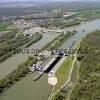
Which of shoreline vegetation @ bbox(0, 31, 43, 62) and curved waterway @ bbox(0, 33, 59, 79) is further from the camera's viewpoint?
shoreline vegetation @ bbox(0, 31, 43, 62)

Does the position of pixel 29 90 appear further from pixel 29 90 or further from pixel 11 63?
pixel 11 63

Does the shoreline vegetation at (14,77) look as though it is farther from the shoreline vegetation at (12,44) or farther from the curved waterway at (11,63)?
the shoreline vegetation at (12,44)

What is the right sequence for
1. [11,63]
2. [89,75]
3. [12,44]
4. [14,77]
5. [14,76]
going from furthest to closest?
[12,44]
[11,63]
[14,76]
[14,77]
[89,75]

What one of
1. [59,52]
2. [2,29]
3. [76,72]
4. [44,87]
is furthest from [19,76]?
[2,29]

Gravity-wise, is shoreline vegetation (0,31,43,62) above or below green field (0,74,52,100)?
below

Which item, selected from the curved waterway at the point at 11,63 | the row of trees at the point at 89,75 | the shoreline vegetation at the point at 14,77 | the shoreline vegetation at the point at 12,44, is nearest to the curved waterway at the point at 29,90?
the shoreline vegetation at the point at 14,77

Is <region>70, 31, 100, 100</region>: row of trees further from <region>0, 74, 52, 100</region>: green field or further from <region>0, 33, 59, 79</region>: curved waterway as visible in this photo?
<region>0, 33, 59, 79</region>: curved waterway

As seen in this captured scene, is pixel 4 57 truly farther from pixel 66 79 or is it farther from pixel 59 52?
pixel 66 79

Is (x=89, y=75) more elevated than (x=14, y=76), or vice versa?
(x=89, y=75)

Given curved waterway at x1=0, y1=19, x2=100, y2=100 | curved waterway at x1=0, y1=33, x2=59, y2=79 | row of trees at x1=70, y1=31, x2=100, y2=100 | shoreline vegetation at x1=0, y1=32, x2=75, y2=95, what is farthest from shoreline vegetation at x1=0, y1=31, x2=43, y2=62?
row of trees at x1=70, y1=31, x2=100, y2=100

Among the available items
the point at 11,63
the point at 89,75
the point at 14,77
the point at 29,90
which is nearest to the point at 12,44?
the point at 11,63

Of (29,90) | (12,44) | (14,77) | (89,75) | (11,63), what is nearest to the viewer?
(29,90)
